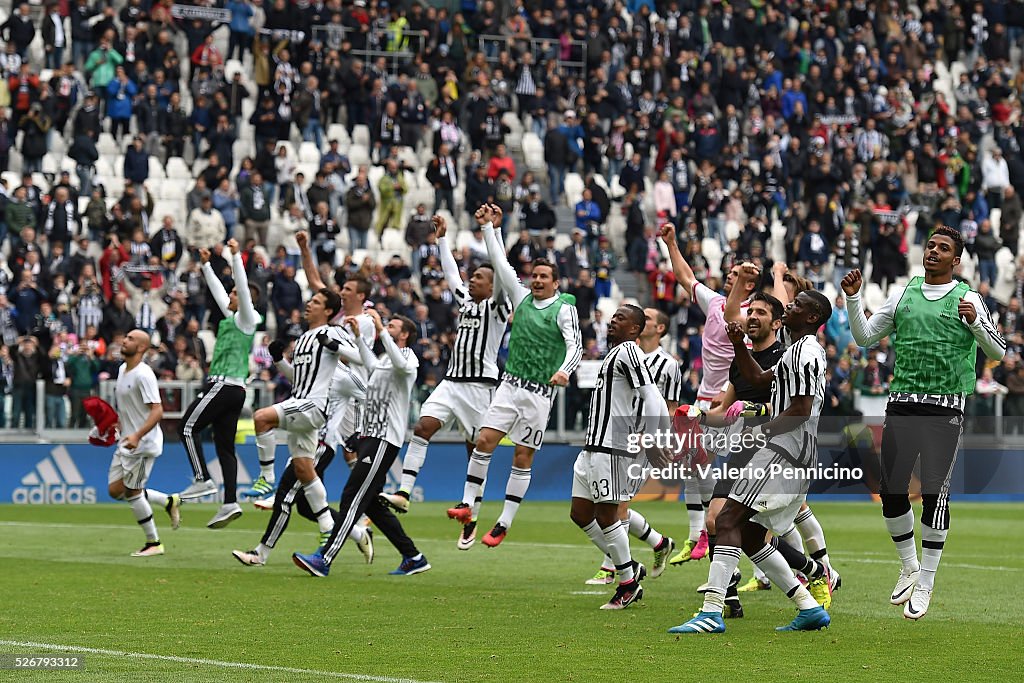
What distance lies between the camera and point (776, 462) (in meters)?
10.3

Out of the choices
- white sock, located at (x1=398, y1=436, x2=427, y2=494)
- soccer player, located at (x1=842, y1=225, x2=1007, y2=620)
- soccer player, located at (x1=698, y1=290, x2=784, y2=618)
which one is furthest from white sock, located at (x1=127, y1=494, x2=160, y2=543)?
soccer player, located at (x1=842, y1=225, x2=1007, y2=620)

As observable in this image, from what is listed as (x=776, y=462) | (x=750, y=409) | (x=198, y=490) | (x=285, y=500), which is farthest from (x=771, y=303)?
(x=198, y=490)

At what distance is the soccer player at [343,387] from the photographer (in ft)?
48.0

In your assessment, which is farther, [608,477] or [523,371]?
[523,371]

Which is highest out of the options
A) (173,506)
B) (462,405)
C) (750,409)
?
(750,409)

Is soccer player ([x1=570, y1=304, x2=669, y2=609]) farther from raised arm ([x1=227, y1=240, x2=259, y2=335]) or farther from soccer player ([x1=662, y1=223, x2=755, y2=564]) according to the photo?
raised arm ([x1=227, y1=240, x2=259, y2=335])

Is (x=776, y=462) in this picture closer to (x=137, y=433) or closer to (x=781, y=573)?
(x=781, y=573)

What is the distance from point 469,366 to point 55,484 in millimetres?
11032

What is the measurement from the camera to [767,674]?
8.84 metres

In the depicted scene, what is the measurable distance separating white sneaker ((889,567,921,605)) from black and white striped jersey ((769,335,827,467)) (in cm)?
155

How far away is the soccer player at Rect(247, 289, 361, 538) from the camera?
14398mm

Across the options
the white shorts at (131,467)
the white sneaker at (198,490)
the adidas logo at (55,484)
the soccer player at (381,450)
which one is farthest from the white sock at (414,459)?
the adidas logo at (55,484)

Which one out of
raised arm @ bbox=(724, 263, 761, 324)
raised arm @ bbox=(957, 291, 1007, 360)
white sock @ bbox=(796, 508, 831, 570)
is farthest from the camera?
white sock @ bbox=(796, 508, 831, 570)

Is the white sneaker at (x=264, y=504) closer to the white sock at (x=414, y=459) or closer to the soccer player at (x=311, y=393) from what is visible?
the soccer player at (x=311, y=393)
